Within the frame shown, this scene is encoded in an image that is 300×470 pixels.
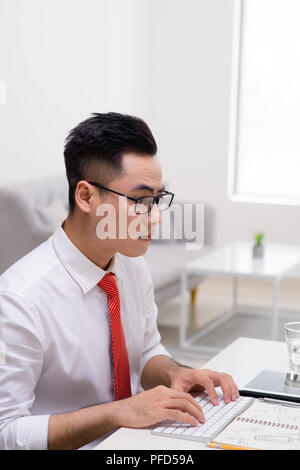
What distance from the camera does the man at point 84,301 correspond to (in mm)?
1380

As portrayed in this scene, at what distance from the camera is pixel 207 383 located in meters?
1.43

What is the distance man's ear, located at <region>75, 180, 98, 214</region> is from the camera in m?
1.53

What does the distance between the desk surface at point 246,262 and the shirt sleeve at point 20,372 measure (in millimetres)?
2654

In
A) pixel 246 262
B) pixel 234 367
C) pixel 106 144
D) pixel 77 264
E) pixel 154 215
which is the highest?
pixel 106 144

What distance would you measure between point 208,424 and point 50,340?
378 millimetres

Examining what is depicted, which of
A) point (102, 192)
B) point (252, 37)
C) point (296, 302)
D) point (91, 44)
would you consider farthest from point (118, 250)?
point (252, 37)

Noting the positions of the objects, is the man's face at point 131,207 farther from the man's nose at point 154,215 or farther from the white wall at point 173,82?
the white wall at point 173,82

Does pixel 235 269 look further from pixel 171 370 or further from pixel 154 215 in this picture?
pixel 154 215

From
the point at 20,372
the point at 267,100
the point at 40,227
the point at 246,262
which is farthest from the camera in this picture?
the point at 267,100

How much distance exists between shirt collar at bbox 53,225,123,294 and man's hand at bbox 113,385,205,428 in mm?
316

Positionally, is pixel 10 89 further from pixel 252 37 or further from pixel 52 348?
pixel 252 37

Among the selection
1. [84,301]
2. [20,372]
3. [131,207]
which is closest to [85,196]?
[131,207]

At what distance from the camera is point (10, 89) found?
3082mm

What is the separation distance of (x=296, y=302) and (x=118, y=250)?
13.2 ft
